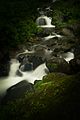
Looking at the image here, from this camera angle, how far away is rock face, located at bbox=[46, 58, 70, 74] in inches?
443

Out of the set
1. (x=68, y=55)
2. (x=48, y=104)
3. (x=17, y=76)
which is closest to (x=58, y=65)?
(x=17, y=76)

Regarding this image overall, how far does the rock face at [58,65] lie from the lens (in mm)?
11258

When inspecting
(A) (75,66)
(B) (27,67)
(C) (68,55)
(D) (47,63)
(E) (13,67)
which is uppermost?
(A) (75,66)

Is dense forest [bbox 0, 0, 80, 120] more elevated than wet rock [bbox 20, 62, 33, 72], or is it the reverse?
dense forest [bbox 0, 0, 80, 120]

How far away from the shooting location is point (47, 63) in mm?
12320

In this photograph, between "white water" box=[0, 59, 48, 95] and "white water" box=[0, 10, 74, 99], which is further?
"white water" box=[0, 59, 48, 95]

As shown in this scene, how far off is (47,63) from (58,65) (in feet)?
2.97

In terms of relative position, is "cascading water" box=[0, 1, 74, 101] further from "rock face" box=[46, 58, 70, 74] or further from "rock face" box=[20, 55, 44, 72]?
"rock face" box=[46, 58, 70, 74]

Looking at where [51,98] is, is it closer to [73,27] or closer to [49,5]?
[73,27]

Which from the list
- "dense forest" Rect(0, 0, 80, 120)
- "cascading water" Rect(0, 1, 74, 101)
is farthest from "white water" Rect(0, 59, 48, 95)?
"dense forest" Rect(0, 0, 80, 120)

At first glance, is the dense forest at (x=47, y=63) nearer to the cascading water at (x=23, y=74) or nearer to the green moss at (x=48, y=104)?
the green moss at (x=48, y=104)

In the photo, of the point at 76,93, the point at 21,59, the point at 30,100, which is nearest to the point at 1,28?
the point at 21,59

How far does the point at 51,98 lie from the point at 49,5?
666 inches

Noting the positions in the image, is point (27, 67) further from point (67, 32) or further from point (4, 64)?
point (67, 32)
